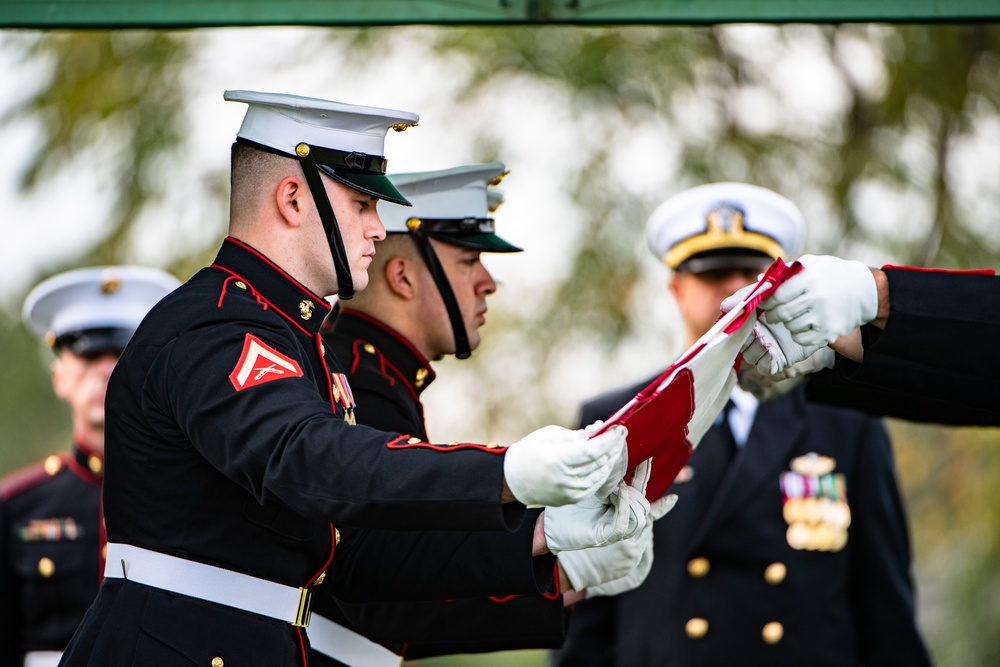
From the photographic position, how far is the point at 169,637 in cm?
267

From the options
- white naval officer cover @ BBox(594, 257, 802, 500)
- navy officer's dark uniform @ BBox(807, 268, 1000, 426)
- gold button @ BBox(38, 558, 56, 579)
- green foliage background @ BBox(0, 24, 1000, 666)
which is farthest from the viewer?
green foliage background @ BBox(0, 24, 1000, 666)

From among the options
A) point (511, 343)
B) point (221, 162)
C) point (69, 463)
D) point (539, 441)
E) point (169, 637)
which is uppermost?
point (221, 162)

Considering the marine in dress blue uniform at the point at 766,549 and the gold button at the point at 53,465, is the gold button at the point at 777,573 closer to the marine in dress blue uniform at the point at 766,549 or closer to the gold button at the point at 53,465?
the marine in dress blue uniform at the point at 766,549

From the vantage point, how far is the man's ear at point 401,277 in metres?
3.77

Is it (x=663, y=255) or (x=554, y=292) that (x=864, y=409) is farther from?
(x=554, y=292)

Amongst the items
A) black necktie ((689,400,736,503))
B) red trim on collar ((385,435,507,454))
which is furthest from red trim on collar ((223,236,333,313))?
black necktie ((689,400,736,503))

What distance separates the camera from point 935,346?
130 inches

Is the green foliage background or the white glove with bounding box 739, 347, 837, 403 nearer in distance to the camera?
the white glove with bounding box 739, 347, 837, 403

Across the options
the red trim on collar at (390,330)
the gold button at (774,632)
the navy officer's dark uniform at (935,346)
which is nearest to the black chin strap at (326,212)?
the red trim on collar at (390,330)

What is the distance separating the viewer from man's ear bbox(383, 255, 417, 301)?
3.77 metres

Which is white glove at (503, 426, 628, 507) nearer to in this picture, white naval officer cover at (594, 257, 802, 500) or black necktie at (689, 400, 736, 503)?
white naval officer cover at (594, 257, 802, 500)

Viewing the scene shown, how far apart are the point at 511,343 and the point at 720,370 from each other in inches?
193

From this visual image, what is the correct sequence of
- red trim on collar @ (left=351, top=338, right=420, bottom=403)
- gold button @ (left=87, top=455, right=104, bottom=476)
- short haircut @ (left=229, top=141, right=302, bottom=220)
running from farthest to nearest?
gold button @ (left=87, top=455, right=104, bottom=476), red trim on collar @ (left=351, top=338, right=420, bottom=403), short haircut @ (left=229, top=141, right=302, bottom=220)

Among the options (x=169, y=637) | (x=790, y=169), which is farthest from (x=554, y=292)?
(x=169, y=637)
